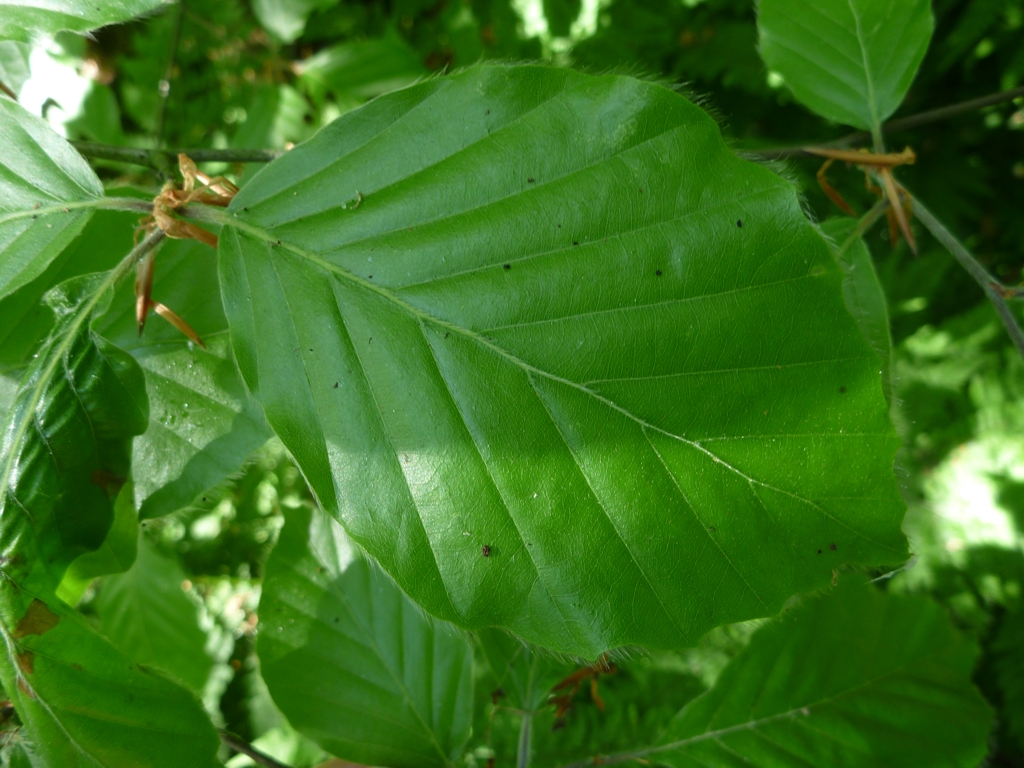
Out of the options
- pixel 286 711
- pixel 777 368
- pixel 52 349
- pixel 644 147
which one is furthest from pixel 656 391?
pixel 286 711

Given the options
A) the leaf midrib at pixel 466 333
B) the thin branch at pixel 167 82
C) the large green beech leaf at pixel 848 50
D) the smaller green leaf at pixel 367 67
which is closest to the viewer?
the leaf midrib at pixel 466 333

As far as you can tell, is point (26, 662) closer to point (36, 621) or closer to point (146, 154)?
point (36, 621)

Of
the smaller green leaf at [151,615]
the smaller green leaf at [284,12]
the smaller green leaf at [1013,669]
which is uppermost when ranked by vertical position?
the smaller green leaf at [284,12]

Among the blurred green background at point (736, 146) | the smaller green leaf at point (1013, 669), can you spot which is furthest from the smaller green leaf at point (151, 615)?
the smaller green leaf at point (1013, 669)

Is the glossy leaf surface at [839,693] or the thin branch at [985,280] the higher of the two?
the thin branch at [985,280]

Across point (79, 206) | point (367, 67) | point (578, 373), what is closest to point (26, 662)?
point (79, 206)

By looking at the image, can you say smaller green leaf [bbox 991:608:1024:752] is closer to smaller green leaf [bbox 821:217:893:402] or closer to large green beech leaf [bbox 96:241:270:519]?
smaller green leaf [bbox 821:217:893:402]

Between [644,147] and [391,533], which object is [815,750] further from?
[644,147]

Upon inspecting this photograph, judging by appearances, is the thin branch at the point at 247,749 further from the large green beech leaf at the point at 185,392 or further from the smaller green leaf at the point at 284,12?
the smaller green leaf at the point at 284,12
